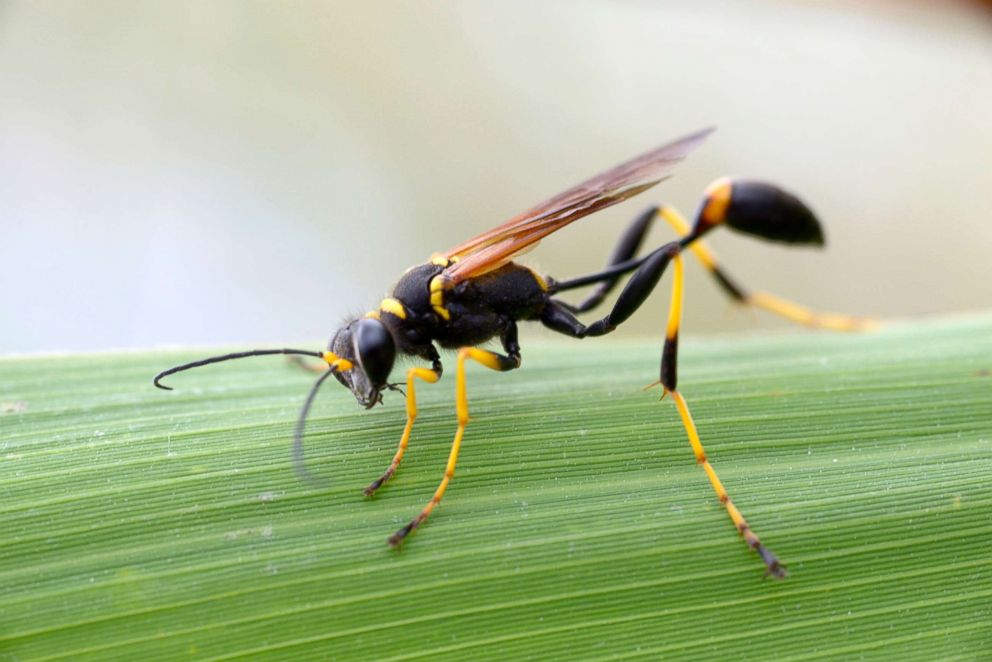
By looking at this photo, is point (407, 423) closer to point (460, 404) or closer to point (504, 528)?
point (460, 404)

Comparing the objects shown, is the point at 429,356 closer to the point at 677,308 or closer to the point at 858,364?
the point at 677,308

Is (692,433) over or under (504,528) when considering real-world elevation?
under

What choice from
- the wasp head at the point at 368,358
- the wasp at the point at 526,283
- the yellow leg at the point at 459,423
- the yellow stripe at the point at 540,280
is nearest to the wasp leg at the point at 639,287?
the wasp at the point at 526,283

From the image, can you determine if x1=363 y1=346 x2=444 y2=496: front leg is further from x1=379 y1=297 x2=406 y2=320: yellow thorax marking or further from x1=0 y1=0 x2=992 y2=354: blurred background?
x1=0 y1=0 x2=992 y2=354: blurred background

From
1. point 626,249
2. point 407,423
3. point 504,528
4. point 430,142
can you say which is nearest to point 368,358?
point 407,423

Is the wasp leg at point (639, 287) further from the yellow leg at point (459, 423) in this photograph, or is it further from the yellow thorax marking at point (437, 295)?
the yellow thorax marking at point (437, 295)

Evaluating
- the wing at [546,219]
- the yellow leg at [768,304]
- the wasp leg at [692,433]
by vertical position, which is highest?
the wing at [546,219]

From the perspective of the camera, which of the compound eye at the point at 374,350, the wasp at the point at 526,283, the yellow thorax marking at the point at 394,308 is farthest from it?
the yellow thorax marking at the point at 394,308
